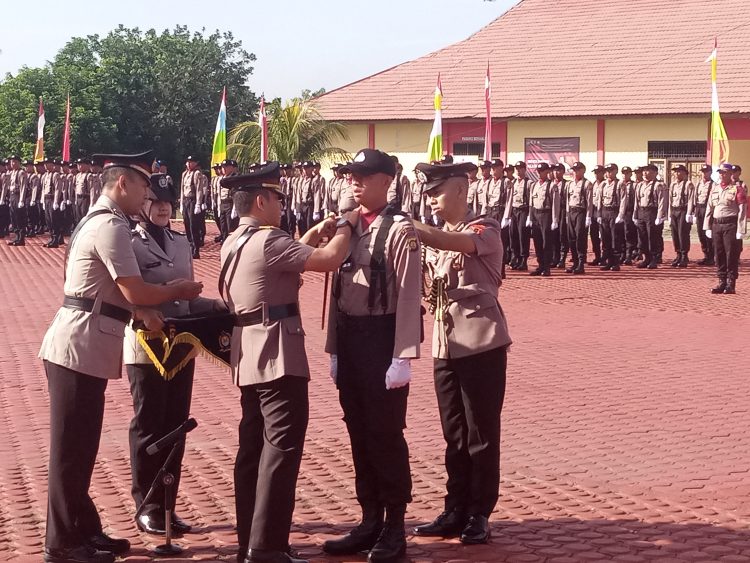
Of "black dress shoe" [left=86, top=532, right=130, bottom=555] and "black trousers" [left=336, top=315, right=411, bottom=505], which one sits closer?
"black trousers" [left=336, top=315, right=411, bottom=505]

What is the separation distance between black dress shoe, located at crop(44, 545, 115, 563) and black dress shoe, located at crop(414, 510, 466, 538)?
153 cm

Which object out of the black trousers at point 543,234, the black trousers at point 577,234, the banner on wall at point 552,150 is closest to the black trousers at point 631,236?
the black trousers at point 577,234

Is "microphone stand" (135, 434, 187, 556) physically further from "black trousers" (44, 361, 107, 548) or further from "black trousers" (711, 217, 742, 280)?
"black trousers" (711, 217, 742, 280)

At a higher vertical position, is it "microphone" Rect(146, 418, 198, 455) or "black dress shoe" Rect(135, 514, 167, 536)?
"microphone" Rect(146, 418, 198, 455)

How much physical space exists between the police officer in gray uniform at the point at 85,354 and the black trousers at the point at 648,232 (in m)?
18.2

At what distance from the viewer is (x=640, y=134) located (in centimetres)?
3525

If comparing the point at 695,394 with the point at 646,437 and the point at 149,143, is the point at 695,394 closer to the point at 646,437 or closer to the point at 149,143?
the point at 646,437

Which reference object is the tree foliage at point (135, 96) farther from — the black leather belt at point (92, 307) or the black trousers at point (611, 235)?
the black leather belt at point (92, 307)

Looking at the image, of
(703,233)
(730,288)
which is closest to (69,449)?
(730,288)

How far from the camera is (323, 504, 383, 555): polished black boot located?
566 cm

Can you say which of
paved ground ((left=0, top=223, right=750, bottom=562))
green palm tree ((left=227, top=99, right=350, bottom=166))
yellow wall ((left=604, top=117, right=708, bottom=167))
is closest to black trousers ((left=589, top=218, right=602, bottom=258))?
paved ground ((left=0, top=223, right=750, bottom=562))

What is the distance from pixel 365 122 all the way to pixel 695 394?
31017 mm

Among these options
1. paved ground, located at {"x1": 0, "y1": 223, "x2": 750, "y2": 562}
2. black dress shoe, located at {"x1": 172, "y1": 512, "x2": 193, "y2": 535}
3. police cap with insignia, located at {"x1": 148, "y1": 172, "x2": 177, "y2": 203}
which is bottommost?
paved ground, located at {"x1": 0, "y1": 223, "x2": 750, "y2": 562}

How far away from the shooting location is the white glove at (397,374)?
5375mm
